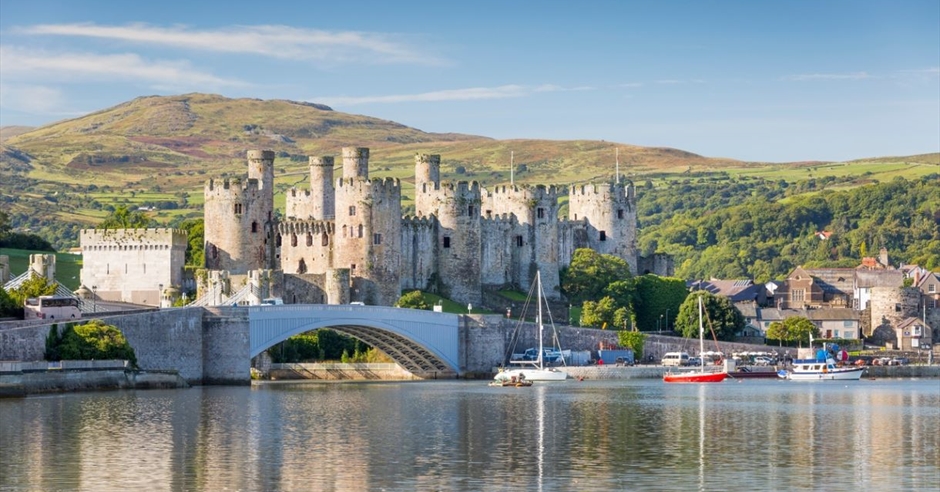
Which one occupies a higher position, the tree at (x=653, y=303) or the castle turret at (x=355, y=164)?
the castle turret at (x=355, y=164)

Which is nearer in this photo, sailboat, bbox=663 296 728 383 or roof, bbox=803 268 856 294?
sailboat, bbox=663 296 728 383

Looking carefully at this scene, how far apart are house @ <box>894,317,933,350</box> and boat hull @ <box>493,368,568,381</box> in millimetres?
→ 33506

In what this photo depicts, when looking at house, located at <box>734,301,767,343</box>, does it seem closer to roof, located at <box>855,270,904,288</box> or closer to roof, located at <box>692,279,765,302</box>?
roof, located at <box>692,279,765,302</box>

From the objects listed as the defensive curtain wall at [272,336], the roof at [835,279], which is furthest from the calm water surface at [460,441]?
the roof at [835,279]

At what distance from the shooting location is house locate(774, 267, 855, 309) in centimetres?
12925

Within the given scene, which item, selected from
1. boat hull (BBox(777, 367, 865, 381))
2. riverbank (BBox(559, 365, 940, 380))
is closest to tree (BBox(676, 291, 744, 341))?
riverbank (BBox(559, 365, 940, 380))

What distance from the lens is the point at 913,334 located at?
116125 millimetres

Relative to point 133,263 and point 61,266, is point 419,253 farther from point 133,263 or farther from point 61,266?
point 61,266

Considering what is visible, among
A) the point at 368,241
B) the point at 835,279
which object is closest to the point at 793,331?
the point at 835,279

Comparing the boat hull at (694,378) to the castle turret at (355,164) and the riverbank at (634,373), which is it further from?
the castle turret at (355,164)

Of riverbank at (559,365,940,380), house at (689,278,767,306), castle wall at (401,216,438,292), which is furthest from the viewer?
house at (689,278,767,306)

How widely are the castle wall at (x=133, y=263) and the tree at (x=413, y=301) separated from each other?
1058 cm

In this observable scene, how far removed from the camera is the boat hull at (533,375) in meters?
83.7

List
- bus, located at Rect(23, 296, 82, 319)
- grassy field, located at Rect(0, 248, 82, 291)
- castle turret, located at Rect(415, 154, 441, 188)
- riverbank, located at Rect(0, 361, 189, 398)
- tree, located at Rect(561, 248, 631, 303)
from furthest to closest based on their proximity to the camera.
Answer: tree, located at Rect(561, 248, 631, 303) → castle turret, located at Rect(415, 154, 441, 188) → grassy field, located at Rect(0, 248, 82, 291) → bus, located at Rect(23, 296, 82, 319) → riverbank, located at Rect(0, 361, 189, 398)
